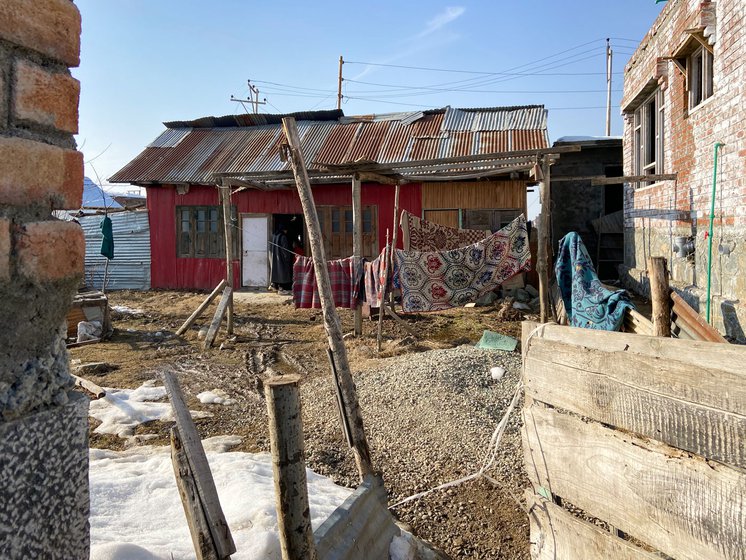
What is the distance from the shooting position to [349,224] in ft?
40.9

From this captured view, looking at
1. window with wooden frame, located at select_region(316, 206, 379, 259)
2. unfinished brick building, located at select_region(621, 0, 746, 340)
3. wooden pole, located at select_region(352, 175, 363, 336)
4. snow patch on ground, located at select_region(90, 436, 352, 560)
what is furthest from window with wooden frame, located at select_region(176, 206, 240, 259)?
snow patch on ground, located at select_region(90, 436, 352, 560)

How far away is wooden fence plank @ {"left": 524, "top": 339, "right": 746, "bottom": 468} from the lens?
1.52 m

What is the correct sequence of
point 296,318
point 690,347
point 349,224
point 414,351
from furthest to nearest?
point 349,224 < point 296,318 < point 414,351 < point 690,347

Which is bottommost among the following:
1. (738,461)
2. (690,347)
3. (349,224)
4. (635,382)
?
(738,461)

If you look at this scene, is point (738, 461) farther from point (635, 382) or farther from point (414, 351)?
point (414, 351)

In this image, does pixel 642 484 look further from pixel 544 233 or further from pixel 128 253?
pixel 128 253

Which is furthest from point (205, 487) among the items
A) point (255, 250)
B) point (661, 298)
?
point (255, 250)

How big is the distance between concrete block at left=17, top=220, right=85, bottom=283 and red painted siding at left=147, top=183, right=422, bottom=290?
11060 millimetres

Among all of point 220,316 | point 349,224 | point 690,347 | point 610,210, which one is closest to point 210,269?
point 349,224

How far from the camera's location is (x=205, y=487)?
1.60 meters

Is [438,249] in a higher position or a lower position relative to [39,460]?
higher

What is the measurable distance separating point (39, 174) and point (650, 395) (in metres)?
1.78

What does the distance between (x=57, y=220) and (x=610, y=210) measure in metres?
14.9

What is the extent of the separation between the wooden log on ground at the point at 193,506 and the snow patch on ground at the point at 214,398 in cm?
374
